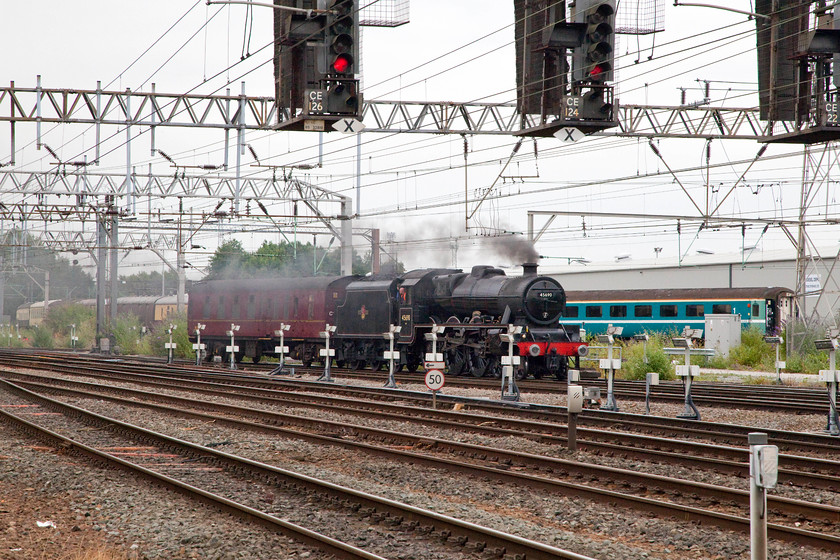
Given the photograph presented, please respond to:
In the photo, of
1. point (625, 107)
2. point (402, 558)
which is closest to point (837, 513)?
point (402, 558)

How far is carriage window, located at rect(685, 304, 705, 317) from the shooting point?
38969 millimetres

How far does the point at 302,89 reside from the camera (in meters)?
13.4

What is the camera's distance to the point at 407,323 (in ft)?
89.8

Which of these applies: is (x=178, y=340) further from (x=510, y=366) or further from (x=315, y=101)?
(x=315, y=101)

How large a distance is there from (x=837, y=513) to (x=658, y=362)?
63.2ft

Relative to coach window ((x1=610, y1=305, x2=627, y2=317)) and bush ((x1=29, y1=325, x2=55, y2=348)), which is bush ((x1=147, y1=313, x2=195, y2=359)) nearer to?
bush ((x1=29, y1=325, x2=55, y2=348))

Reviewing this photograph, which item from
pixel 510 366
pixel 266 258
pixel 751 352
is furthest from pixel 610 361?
pixel 266 258

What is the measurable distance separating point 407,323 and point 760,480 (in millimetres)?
22153

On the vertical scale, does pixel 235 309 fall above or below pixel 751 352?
above

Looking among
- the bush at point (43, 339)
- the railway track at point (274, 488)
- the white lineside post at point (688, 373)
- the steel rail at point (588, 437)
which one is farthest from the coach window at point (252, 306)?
the bush at point (43, 339)

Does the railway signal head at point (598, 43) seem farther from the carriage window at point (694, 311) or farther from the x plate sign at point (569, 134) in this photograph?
the carriage window at point (694, 311)

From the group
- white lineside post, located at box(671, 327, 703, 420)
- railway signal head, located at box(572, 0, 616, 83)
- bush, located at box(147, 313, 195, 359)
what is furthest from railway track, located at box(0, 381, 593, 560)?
bush, located at box(147, 313, 195, 359)

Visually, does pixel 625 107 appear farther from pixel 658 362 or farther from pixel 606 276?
pixel 606 276

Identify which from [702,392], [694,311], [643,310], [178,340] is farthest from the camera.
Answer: [178,340]
